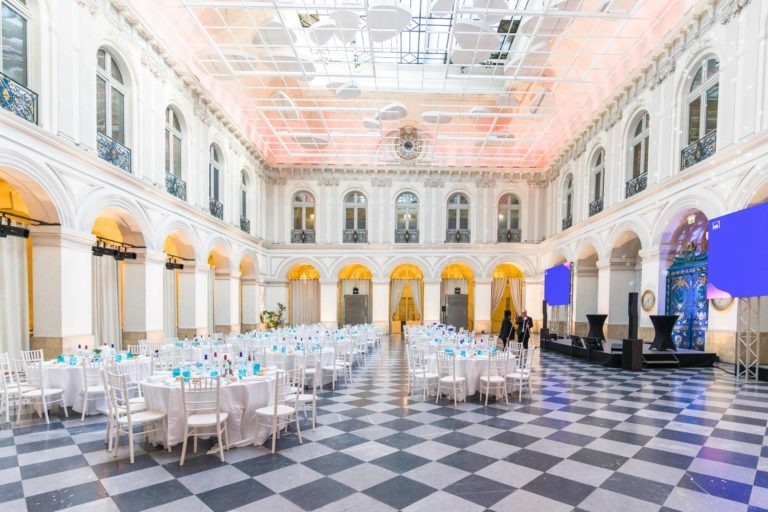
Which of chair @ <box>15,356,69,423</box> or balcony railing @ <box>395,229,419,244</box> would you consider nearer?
chair @ <box>15,356,69,423</box>

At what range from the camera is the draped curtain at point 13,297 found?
8.12m

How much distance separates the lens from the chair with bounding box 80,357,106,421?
5.66 meters

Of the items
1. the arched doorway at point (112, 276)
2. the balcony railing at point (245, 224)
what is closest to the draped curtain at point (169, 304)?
the arched doorway at point (112, 276)

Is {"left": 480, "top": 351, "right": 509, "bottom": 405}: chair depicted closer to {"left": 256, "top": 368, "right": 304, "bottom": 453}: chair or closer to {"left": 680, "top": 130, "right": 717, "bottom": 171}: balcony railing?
{"left": 256, "top": 368, "right": 304, "bottom": 453}: chair

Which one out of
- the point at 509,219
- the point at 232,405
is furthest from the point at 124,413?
the point at 509,219

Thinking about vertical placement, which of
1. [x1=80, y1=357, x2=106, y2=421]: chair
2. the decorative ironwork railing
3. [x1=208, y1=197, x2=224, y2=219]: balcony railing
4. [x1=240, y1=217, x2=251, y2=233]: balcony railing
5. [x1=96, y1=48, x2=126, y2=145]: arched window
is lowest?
[x1=80, y1=357, x2=106, y2=421]: chair

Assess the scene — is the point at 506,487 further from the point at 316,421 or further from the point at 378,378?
the point at 378,378

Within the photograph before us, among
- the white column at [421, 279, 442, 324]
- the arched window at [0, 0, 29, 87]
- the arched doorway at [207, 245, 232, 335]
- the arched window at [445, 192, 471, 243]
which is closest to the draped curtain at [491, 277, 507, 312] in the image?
the arched window at [445, 192, 471, 243]

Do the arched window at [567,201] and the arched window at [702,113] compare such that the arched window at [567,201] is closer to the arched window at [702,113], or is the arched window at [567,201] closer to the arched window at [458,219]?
the arched window at [458,219]

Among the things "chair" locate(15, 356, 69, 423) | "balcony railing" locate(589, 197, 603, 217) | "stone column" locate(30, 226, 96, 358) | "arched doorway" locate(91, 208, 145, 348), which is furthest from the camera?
"balcony railing" locate(589, 197, 603, 217)

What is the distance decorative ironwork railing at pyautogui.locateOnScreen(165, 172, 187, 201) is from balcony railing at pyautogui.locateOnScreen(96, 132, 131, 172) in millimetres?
1640

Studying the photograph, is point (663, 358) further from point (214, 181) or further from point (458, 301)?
point (214, 181)

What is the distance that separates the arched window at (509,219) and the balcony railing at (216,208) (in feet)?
39.7

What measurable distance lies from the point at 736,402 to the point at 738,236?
9.85 feet
